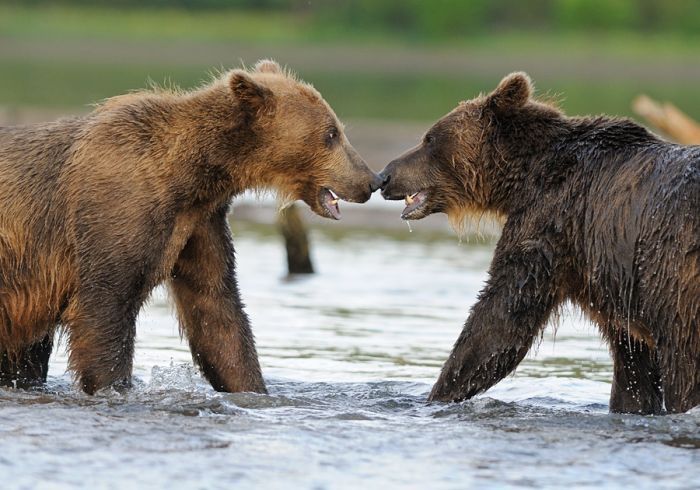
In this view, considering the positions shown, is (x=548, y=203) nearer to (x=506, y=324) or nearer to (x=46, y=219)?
(x=506, y=324)

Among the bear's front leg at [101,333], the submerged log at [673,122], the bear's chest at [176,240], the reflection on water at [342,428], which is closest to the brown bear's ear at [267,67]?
the bear's chest at [176,240]

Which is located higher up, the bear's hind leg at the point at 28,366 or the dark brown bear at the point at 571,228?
the dark brown bear at the point at 571,228

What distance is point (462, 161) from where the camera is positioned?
9.59m

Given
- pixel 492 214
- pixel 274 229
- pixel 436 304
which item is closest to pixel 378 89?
pixel 274 229

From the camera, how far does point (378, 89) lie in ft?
173

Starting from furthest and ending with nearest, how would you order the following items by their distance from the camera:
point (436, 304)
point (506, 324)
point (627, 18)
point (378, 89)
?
point (627, 18) → point (378, 89) → point (436, 304) → point (506, 324)

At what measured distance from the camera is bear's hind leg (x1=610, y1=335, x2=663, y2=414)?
9.08m

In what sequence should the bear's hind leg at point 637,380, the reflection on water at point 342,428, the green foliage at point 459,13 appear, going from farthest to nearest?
the green foliage at point 459,13 < the bear's hind leg at point 637,380 < the reflection on water at point 342,428

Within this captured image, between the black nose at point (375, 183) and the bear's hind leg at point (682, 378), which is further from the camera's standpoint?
the black nose at point (375, 183)

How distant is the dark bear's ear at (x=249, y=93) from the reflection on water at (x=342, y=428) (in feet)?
5.79

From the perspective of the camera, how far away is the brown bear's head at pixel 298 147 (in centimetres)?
898

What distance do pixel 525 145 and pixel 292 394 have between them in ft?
7.15

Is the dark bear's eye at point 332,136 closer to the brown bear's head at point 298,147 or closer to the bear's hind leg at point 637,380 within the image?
the brown bear's head at point 298,147

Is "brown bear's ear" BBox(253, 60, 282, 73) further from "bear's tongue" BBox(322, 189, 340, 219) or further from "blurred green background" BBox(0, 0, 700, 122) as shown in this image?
"blurred green background" BBox(0, 0, 700, 122)
